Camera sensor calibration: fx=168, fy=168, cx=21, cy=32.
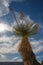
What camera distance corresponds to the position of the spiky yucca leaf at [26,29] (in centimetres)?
218

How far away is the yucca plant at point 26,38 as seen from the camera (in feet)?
7.09

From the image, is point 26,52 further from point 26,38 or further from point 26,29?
point 26,29

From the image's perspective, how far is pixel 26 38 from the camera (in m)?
2.18

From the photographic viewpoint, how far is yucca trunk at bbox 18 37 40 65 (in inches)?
85.0

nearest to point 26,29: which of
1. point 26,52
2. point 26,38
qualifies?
point 26,38

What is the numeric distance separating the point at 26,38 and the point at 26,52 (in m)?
0.18

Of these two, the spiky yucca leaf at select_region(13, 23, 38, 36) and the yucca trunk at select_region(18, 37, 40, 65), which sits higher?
the spiky yucca leaf at select_region(13, 23, 38, 36)

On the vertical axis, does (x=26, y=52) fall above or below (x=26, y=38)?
below

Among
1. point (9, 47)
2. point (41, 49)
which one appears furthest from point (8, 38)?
point (41, 49)

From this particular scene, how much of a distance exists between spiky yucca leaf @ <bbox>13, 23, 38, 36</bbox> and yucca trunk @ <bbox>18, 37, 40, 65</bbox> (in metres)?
0.08

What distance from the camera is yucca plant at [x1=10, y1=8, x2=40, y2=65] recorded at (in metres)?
2.16

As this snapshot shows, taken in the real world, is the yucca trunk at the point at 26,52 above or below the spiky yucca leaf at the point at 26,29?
below

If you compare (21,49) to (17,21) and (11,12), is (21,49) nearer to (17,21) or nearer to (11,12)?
(17,21)

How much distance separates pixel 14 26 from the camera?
2.21 meters
